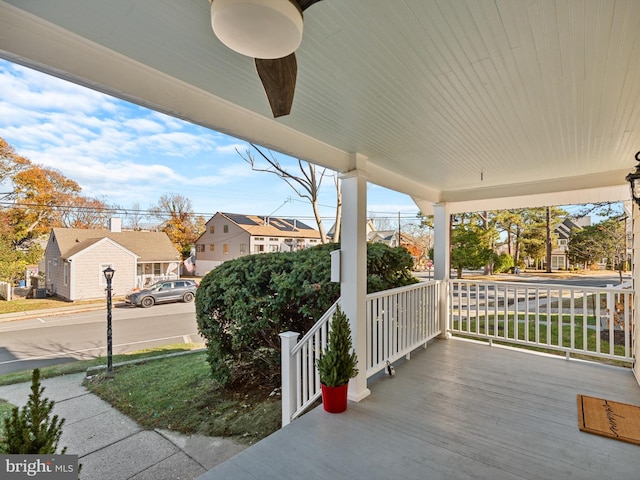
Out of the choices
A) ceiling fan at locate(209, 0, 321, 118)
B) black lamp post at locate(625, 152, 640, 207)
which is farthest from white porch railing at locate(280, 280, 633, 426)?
ceiling fan at locate(209, 0, 321, 118)

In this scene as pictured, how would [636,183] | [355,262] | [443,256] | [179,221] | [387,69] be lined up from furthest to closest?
[179,221] < [443,256] < [355,262] < [636,183] < [387,69]

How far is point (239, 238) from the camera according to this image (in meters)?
17.9

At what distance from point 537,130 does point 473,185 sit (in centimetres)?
221

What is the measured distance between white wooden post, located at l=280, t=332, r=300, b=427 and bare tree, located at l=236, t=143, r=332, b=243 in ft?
21.3

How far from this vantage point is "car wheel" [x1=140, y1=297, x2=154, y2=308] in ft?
39.5

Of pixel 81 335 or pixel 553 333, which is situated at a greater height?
pixel 553 333

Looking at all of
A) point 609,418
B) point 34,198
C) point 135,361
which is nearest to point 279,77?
point 609,418

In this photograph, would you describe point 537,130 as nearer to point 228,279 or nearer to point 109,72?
point 109,72

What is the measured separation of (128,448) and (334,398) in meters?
2.71

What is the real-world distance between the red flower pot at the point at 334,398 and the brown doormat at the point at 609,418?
1891mm

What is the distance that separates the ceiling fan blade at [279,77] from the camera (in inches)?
45.4

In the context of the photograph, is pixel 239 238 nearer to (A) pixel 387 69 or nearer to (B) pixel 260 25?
(A) pixel 387 69

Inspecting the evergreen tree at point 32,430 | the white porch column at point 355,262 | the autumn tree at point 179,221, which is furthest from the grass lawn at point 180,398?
the autumn tree at point 179,221

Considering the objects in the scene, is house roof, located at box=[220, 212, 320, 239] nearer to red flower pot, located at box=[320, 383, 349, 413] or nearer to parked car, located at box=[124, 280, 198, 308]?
parked car, located at box=[124, 280, 198, 308]
